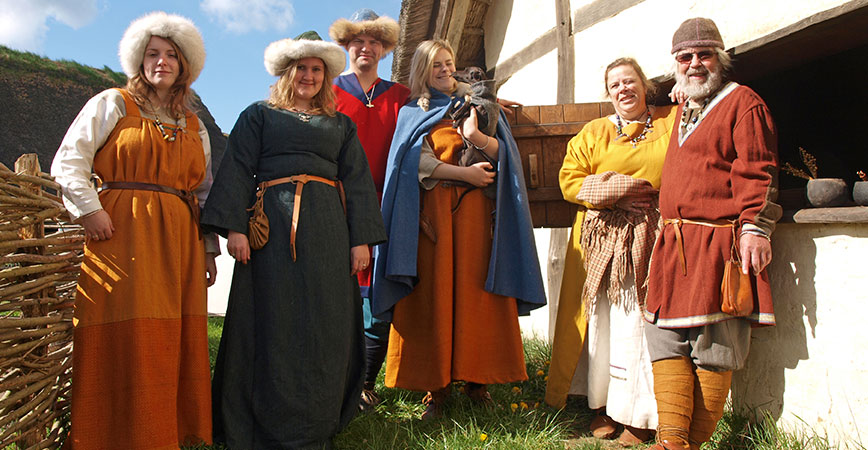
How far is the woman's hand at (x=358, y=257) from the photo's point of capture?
→ 2.68m

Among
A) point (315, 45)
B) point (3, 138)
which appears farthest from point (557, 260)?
point (3, 138)

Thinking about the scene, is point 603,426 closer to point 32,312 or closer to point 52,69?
point 32,312

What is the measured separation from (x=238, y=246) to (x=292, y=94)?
73 centimetres

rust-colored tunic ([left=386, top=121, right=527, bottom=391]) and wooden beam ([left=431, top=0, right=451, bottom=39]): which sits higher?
wooden beam ([left=431, top=0, right=451, bottom=39])

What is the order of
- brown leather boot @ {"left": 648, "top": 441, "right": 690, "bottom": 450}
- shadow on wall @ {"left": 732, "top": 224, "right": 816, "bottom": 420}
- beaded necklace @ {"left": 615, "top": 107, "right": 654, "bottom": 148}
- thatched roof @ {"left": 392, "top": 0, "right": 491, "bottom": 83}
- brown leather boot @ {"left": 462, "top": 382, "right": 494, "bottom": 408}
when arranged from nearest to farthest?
brown leather boot @ {"left": 648, "top": 441, "right": 690, "bottom": 450} → shadow on wall @ {"left": 732, "top": 224, "right": 816, "bottom": 420} → beaded necklace @ {"left": 615, "top": 107, "right": 654, "bottom": 148} → brown leather boot @ {"left": 462, "top": 382, "right": 494, "bottom": 408} → thatched roof @ {"left": 392, "top": 0, "right": 491, "bottom": 83}

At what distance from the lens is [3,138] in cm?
1324

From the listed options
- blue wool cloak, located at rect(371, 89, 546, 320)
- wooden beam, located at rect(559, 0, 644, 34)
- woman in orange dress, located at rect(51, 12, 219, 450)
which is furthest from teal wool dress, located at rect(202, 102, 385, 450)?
wooden beam, located at rect(559, 0, 644, 34)

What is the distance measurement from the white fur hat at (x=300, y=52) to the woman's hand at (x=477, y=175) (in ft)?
2.56

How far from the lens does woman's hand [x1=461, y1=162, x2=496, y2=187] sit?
290cm

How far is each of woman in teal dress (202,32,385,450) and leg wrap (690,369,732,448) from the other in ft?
4.79

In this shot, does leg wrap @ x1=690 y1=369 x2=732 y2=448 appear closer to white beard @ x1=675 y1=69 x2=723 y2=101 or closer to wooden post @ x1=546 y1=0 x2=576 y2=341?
white beard @ x1=675 y1=69 x2=723 y2=101

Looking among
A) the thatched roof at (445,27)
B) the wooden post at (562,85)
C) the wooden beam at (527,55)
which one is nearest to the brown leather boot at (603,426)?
the wooden post at (562,85)

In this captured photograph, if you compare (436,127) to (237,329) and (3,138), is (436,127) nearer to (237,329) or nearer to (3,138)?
(237,329)

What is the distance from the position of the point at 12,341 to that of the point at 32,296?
19 cm
